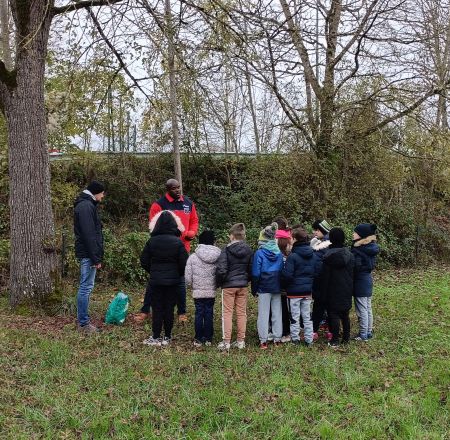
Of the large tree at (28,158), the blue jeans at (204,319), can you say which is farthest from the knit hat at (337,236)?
the large tree at (28,158)

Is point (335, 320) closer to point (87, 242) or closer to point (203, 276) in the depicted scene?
point (203, 276)

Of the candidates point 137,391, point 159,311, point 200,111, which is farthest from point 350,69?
point 137,391

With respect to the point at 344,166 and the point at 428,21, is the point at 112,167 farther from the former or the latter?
the point at 428,21

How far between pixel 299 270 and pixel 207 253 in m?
1.29

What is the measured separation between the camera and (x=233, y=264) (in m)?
6.84

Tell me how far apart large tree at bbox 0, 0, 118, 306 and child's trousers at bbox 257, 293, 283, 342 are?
3.41m

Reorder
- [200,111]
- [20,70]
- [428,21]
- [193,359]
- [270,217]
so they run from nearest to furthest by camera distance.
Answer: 1. [193,359]
2. [20,70]
3. [200,111]
4. [428,21]
5. [270,217]

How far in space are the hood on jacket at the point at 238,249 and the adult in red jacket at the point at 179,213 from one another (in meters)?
1.06

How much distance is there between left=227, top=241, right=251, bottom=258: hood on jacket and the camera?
6.82m

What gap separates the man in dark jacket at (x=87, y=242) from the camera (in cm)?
698

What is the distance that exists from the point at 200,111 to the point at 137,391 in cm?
639

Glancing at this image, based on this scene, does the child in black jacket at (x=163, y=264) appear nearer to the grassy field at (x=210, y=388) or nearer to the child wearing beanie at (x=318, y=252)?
the grassy field at (x=210, y=388)

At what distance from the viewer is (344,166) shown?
15.0 m

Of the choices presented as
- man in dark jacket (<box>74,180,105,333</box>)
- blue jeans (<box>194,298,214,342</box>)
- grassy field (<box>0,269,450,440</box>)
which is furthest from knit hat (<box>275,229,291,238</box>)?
man in dark jacket (<box>74,180,105,333</box>)
